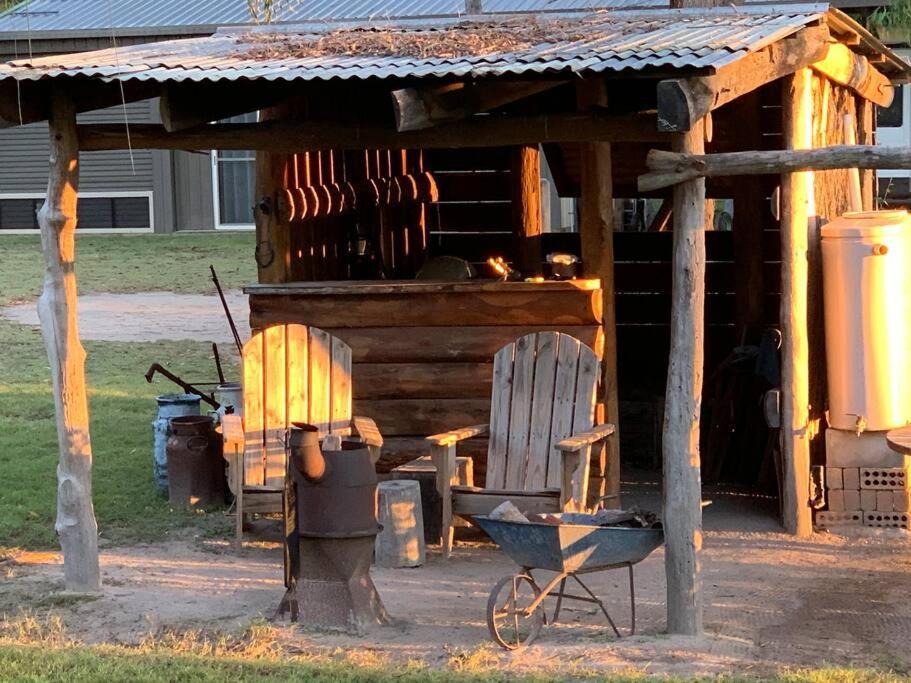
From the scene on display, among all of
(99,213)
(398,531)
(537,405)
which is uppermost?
(99,213)

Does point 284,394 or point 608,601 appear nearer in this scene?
point 608,601

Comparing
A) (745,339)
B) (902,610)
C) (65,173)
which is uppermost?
(65,173)

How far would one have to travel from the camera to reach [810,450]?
795 cm

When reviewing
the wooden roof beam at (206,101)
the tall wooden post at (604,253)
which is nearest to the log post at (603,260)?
the tall wooden post at (604,253)

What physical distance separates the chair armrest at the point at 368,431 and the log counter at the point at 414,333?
30cm

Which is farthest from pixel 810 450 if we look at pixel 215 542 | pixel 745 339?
pixel 215 542

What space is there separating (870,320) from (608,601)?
A: 2.33 m

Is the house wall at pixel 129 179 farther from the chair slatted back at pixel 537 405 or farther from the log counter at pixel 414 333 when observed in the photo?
the chair slatted back at pixel 537 405

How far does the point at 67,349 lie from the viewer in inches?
260

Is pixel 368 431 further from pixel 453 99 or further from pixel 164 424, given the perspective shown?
pixel 453 99

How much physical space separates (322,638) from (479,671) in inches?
33.1

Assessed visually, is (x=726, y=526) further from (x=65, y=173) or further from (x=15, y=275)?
(x=15, y=275)

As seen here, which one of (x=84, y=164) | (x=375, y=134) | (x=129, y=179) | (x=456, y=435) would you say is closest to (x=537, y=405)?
(x=456, y=435)

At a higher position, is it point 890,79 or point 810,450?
point 890,79
